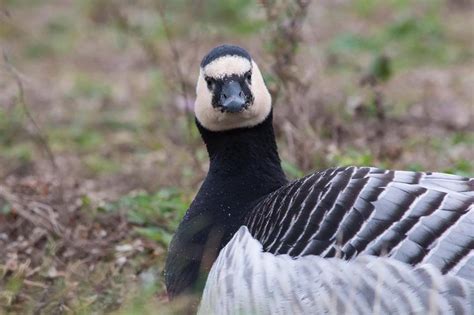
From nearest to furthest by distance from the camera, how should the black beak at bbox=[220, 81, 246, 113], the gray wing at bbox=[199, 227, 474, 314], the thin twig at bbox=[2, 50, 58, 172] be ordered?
the gray wing at bbox=[199, 227, 474, 314]
the black beak at bbox=[220, 81, 246, 113]
the thin twig at bbox=[2, 50, 58, 172]

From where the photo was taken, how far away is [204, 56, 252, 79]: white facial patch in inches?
187

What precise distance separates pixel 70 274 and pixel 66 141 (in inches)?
145

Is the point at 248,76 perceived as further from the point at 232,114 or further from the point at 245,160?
the point at 245,160

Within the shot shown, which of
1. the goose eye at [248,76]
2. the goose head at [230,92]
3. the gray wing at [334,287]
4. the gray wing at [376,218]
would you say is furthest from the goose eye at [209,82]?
the gray wing at [334,287]

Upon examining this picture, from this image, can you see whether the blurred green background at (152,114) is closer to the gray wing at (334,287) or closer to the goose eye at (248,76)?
the gray wing at (334,287)

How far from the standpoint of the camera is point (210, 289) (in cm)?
423

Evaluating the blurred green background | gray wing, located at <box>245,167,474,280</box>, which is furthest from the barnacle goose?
the blurred green background

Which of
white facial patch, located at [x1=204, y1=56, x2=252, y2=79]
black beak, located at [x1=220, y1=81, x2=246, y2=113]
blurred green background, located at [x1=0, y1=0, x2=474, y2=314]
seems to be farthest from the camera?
blurred green background, located at [x1=0, y1=0, x2=474, y2=314]

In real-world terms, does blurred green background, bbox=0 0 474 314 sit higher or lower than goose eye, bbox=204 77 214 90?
lower

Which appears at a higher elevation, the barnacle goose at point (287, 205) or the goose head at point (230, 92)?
the goose head at point (230, 92)

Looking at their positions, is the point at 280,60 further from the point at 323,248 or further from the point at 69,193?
the point at 323,248

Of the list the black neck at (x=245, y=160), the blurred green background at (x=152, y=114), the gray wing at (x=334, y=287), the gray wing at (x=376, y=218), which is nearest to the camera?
the gray wing at (x=334, y=287)

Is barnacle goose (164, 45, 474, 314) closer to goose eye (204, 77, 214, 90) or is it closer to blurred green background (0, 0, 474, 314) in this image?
goose eye (204, 77, 214, 90)

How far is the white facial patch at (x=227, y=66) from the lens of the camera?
475 cm
